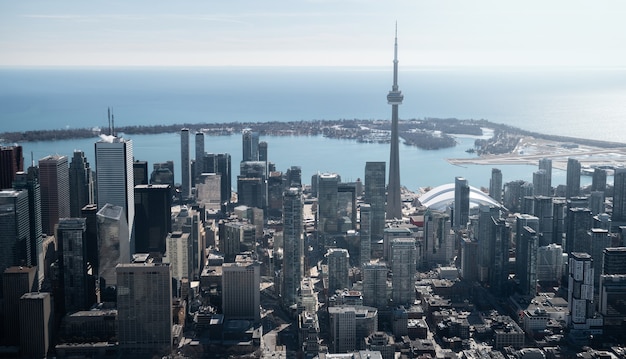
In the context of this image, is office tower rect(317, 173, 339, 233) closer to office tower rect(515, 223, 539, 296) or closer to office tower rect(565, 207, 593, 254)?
office tower rect(515, 223, 539, 296)

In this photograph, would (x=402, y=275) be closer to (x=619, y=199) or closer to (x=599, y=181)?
(x=619, y=199)

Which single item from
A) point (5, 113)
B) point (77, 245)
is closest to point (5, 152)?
point (77, 245)

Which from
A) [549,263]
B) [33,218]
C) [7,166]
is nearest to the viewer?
[33,218]

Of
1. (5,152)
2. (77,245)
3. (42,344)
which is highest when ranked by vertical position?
(5,152)

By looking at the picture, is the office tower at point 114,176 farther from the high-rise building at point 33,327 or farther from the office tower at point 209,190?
the office tower at point 209,190

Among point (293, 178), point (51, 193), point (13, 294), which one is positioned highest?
point (51, 193)

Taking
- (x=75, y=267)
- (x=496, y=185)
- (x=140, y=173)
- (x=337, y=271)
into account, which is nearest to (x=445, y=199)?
(x=496, y=185)

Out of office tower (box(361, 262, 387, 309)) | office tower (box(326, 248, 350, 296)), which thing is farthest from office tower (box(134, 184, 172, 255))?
office tower (box(361, 262, 387, 309))

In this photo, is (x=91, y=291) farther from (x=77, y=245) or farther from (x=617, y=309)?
(x=617, y=309)

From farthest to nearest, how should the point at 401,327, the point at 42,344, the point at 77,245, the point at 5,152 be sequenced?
1. the point at 5,152
2. the point at 77,245
3. the point at 401,327
4. the point at 42,344
